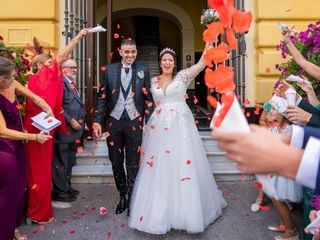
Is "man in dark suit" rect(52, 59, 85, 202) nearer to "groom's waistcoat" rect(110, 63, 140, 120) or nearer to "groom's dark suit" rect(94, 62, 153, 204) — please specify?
"groom's dark suit" rect(94, 62, 153, 204)

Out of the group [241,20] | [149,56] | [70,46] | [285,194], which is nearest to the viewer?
[241,20]

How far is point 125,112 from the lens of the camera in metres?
3.66

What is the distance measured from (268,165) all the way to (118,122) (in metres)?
2.91

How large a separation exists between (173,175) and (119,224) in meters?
0.79

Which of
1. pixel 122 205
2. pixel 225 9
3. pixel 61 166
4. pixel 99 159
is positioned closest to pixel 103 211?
pixel 122 205

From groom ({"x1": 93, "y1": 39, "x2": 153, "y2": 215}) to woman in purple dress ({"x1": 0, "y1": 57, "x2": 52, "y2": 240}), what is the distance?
2.22 feet

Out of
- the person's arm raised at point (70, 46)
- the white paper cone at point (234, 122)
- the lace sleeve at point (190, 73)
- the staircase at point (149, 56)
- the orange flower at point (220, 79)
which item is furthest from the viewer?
the staircase at point (149, 56)

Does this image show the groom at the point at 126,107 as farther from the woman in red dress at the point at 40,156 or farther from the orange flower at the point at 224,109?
the orange flower at the point at 224,109

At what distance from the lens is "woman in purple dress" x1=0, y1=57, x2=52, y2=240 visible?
8.68 ft

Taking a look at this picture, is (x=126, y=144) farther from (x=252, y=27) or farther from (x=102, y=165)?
(x=252, y=27)

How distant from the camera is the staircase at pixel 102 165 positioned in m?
4.73

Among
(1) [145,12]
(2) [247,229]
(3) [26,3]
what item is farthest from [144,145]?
(1) [145,12]

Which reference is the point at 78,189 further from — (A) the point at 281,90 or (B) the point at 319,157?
(B) the point at 319,157

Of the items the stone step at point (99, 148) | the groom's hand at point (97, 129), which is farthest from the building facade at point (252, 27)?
the groom's hand at point (97, 129)
